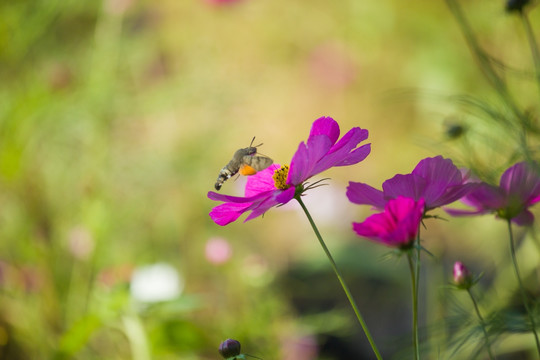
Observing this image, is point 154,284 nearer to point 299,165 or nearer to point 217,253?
point 217,253

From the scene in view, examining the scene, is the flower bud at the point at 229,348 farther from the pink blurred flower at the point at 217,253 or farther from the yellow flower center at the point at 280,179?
the pink blurred flower at the point at 217,253

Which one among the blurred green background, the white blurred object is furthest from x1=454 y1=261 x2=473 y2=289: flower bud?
the white blurred object

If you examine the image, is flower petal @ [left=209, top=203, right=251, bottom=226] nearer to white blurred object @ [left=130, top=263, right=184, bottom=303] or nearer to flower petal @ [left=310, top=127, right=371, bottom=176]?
flower petal @ [left=310, top=127, right=371, bottom=176]

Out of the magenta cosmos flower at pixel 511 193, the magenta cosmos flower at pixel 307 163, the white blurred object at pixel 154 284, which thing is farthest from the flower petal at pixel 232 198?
the white blurred object at pixel 154 284

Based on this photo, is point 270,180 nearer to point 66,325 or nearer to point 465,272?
point 465,272

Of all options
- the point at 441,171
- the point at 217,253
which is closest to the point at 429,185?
the point at 441,171
